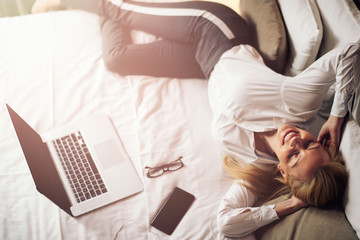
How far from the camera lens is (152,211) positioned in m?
1.27

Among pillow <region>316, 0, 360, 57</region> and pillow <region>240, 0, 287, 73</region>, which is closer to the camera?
pillow <region>316, 0, 360, 57</region>

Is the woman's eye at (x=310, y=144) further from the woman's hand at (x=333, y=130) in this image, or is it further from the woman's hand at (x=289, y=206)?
the woman's hand at (x=289, y=206)

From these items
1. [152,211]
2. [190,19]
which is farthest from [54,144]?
[190,19]

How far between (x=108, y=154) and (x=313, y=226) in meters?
0.89

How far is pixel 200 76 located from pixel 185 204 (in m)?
0.73

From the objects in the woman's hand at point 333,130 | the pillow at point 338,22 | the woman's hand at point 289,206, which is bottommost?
the woman's hand at point 289,206

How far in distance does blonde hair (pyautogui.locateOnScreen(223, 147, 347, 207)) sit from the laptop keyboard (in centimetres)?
61

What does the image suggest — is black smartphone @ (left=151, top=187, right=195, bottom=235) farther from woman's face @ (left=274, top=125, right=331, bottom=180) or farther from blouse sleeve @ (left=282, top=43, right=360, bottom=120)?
blouse sleeve @ (left=282, top=43, right=360, bottom=120)

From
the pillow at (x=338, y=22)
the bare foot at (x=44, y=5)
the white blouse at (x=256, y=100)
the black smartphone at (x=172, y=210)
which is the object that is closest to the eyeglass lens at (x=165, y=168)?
the black smartphone at (x=172, y=210)

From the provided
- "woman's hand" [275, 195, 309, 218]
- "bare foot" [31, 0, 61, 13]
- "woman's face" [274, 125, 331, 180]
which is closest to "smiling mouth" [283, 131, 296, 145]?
"woman's face" [274, 125, 331, 180]

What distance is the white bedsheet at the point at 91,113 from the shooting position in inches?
48.3

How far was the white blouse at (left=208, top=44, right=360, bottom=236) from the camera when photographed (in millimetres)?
1136

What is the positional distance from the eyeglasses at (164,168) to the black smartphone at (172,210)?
10cm

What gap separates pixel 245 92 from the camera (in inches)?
52.4
